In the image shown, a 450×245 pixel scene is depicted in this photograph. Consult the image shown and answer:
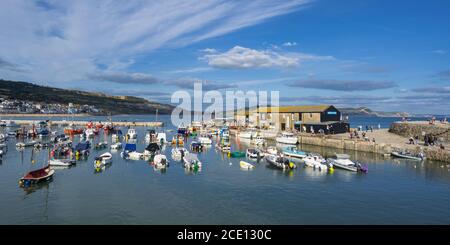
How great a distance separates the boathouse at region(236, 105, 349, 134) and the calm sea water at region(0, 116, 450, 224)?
29.8m

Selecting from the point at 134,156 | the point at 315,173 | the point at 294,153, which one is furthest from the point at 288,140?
the point at 134,156

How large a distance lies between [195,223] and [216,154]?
31.2m

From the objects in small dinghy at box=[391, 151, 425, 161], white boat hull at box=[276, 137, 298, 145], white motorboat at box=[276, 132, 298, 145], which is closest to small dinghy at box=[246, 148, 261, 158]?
white boat hull at box=[276, 137, 298, 145]

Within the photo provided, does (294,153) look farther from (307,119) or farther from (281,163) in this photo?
(307,119)

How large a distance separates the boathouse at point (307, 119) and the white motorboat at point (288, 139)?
18.6ft

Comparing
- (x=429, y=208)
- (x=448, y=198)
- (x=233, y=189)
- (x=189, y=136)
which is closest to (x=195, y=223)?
(x=233, y=189)

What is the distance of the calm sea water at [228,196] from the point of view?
22.4 meters

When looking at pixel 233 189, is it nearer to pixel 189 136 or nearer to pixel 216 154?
pixel 216 154

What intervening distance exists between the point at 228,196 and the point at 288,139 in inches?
1584

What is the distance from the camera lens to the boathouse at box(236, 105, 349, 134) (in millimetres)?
70500

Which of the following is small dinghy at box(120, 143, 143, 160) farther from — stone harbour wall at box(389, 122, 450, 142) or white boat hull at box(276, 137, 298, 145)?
stone harbour wall at box(389, 122, 450, 142)

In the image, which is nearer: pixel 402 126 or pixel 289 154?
pixel 289 154

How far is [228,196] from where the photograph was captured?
1083 inches
